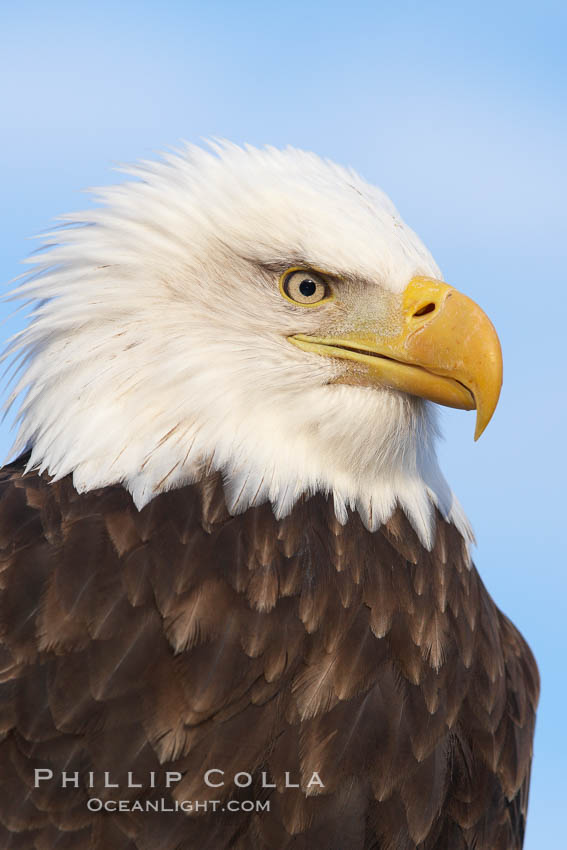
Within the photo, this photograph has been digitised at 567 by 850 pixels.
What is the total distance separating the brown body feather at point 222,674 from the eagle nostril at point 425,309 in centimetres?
71

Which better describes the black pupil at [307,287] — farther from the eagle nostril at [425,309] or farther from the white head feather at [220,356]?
the eagle nostril at [425,309]

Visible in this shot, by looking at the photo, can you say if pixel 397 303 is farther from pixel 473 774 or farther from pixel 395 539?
pixel 473 774

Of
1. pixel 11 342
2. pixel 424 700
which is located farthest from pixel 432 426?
pixel 11 342

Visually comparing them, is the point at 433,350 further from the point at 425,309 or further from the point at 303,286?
the point at 303,286

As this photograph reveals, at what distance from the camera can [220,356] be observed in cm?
400

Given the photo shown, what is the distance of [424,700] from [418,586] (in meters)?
0.38

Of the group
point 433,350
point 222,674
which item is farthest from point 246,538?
point 433,350

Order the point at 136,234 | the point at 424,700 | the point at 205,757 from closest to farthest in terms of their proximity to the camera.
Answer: the point at 205,757, the point at 424,700, the point at 136,234

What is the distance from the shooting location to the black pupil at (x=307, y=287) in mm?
4121

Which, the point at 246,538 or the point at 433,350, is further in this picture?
the point at 433,350

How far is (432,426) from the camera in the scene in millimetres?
4316

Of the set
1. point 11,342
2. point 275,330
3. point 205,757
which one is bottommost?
point 205,757

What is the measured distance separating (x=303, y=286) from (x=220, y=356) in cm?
40

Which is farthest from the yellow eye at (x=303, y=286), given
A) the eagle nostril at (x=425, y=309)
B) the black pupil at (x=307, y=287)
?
the eagle nostril at (x=425, y=309)
